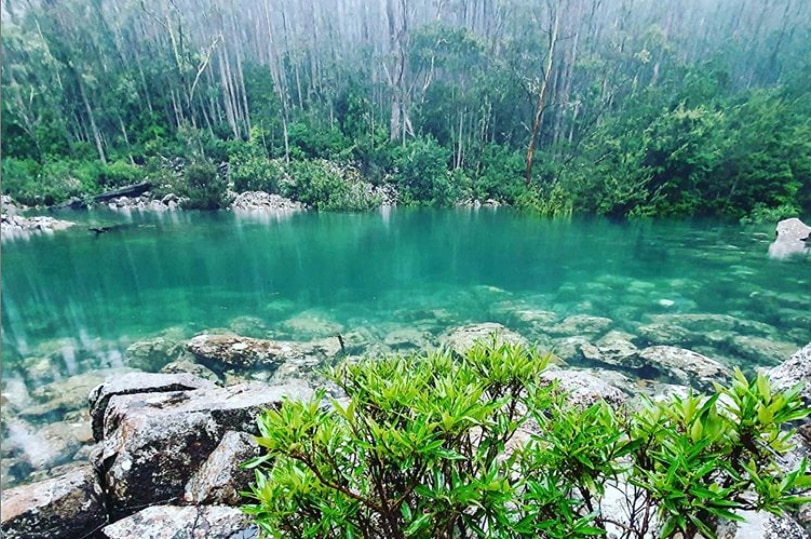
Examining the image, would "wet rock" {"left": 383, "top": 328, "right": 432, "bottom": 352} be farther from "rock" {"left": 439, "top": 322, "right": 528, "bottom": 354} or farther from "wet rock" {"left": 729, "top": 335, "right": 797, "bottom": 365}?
"wet rock" {"left": 729, "top": 335, "right": 797, "bottom": 365}

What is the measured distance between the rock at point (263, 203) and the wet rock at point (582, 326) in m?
18.0

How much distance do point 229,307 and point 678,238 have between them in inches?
571

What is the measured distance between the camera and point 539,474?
4.55ft

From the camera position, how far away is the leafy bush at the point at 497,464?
1.09 m

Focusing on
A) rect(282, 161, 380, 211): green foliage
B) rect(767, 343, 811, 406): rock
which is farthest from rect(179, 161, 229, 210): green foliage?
rect(767, 343, 811, 406): rock

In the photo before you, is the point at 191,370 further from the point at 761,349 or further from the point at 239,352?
the point at 761,349

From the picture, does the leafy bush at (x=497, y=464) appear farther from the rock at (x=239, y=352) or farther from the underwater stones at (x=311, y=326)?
the underwater stones at (x=311, y=326)

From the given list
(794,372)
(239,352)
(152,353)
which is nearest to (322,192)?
(152,353)

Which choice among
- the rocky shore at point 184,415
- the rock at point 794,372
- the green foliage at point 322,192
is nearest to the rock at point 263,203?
the green foliage at point 322,192

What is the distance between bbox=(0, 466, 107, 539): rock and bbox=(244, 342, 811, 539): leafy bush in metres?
1.76

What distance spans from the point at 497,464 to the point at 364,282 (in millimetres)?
8282

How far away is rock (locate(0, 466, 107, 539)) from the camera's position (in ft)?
6.93

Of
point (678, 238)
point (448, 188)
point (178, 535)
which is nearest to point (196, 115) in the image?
point (448, 188)

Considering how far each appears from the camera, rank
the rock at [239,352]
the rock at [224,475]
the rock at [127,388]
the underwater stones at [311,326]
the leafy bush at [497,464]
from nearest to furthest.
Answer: the leafy bush at [497,464] < the rock at [224,475] < the rock at [127,388] < the rock at [239,352] < the underwater stones at [311,326]
